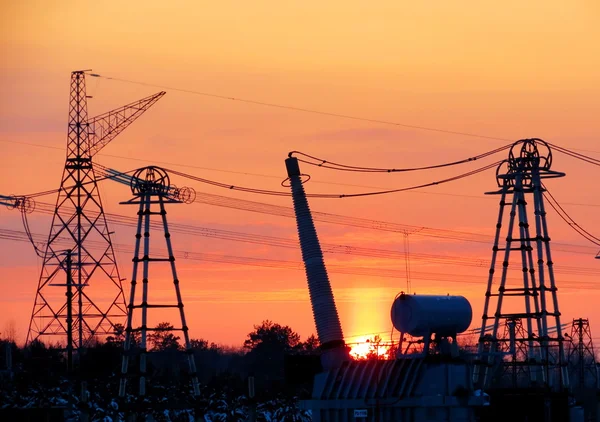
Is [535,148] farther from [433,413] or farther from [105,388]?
[105,388]

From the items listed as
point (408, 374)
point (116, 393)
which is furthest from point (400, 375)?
point (116, 393)

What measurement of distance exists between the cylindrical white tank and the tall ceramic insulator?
12.9 ft

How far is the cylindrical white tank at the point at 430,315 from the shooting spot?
62125 mm

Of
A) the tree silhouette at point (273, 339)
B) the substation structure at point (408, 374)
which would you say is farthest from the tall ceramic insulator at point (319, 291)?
the tree silhouette at point (273, 339)

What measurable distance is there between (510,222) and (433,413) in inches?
812

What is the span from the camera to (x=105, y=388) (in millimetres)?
100625

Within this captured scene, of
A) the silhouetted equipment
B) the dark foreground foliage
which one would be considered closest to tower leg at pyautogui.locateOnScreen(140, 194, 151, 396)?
the dark foreground foliage

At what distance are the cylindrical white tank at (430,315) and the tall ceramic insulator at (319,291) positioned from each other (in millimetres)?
3940

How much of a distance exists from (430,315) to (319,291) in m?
6.99

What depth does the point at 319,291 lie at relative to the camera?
66.9m

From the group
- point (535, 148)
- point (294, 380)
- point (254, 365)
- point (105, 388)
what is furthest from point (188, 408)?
point (254, 365)

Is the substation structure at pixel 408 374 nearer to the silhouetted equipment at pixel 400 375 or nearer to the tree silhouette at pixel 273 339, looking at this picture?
the silhouetted equipment at pixel 400 375

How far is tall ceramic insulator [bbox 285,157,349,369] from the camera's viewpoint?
217 ft

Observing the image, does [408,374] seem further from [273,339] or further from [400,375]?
[273,339]
